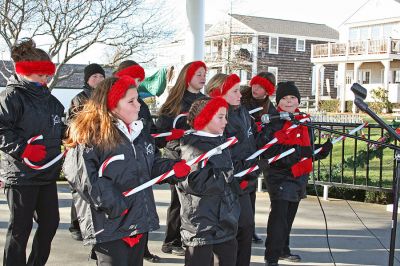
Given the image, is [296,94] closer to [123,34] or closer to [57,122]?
[57,122]

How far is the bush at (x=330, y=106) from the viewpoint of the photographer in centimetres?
4000

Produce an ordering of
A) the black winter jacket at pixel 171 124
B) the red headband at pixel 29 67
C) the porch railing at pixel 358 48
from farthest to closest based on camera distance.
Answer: the porch railing at pixel 358 48 < the black winter jacket at pixel 171 124 < the red headband at pixel 29 67

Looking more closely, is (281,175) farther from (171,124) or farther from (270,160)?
(171,124)

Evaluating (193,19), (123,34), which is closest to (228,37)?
(123,34)

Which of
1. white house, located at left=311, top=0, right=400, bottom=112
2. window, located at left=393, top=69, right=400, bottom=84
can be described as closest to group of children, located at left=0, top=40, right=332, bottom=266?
white house, located at left=311, top=0, right=400, bottom=112

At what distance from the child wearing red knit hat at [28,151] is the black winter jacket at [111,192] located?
3.01 ft

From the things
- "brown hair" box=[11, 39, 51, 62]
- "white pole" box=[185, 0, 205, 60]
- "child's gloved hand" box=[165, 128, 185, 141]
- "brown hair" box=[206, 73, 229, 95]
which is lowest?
"child's gloved hand" box=[165, 128, 185, 141]

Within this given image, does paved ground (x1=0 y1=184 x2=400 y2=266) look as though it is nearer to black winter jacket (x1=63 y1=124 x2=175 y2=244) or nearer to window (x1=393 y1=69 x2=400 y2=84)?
black winter jacket (x1=63 y1=124 x2=175 y2=244)

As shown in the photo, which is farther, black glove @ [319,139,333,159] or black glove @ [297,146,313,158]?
black glove @ [319,139,333,159]

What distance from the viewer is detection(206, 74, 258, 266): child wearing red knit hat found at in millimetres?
4457

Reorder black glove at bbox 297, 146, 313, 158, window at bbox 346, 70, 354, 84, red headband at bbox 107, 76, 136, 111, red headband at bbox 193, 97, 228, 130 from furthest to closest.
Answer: window at bbox 346, 70, 354, 84 < black glove at bbox 297, 146, 313, 158 < red headband at bbox 193, 97, 228, 130 < red headband at bbox 107, 76, 136, 111

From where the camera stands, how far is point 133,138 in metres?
3.51

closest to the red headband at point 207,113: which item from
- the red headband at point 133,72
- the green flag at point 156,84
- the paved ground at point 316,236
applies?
the red headband at point 133,72

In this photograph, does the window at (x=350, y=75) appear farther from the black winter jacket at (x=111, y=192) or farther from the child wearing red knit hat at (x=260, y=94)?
the black winter jacket at (x=111, y=192)
